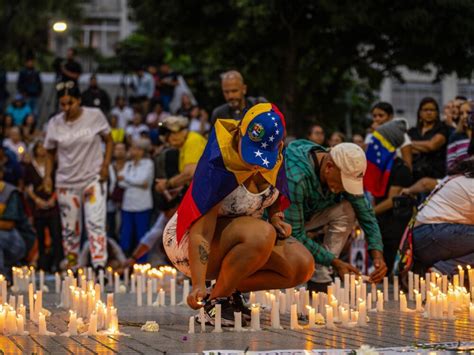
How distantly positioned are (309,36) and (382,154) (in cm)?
765

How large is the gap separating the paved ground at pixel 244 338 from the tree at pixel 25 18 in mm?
33973

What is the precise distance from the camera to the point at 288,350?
618cm

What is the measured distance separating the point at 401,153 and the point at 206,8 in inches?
324

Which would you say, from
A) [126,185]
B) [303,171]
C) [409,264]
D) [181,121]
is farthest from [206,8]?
[303,171]

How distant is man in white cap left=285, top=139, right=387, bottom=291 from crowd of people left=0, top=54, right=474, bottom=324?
0.04 feet

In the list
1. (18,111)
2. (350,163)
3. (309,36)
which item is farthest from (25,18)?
(350,163)

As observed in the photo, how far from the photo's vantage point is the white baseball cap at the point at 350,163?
27.3ft

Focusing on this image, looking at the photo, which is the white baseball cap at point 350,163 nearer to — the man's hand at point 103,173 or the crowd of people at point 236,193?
the crowd of people at point 236,193

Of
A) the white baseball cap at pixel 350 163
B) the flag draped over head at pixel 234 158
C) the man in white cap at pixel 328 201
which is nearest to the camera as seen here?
the flag draped over head at pixel 234 158

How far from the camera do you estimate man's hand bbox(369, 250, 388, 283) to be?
873 centimetres

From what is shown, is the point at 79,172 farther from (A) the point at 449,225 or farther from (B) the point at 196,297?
(B) the point at 196,297

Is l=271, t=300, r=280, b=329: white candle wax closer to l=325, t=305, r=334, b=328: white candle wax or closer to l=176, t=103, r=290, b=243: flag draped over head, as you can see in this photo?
l=325, t=305, r=334, b=328: white candle wax

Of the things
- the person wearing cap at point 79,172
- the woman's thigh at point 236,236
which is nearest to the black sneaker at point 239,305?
the woman's thigh at point 236,236

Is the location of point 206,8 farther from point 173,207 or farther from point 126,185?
point 173,207
